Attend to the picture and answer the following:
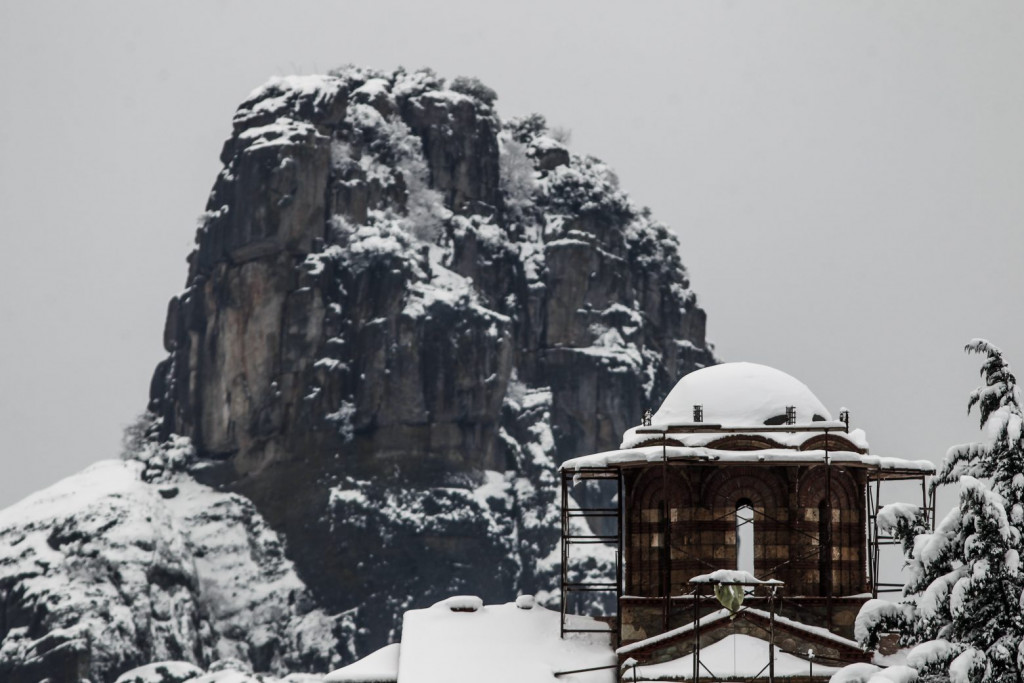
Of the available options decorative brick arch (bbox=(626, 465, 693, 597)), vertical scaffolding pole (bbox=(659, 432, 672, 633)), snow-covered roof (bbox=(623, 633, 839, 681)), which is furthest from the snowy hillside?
snow-covered roof (bbox=(623, 633, 839, 681))

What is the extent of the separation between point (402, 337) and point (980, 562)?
409ft

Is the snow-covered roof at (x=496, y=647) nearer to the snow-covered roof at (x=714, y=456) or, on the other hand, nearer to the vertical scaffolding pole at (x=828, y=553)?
the snow-covered roof at (x=714, y=456)

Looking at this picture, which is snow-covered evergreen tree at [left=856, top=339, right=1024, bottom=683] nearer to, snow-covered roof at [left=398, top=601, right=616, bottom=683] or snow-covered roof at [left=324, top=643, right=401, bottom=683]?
Answer: snow-covered roof at [left=398, top=601, right=616, bottom=683]

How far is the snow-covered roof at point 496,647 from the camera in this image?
138 feet

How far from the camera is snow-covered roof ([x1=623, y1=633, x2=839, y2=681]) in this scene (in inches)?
1556

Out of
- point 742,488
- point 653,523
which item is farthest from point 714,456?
point 653,523

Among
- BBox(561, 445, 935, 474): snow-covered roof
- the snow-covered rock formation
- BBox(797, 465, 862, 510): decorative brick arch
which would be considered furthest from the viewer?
the snow-covered rock formation

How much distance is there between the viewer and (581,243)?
166 m

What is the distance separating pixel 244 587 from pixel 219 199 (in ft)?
115

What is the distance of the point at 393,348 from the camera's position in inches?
5920

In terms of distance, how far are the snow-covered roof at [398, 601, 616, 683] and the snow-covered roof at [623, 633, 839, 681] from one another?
172cm

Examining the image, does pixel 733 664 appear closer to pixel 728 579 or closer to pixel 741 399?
pixel 728 579

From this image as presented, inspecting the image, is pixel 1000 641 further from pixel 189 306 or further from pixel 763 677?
pixel 189 306

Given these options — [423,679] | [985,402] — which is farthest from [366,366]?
[985,402]
